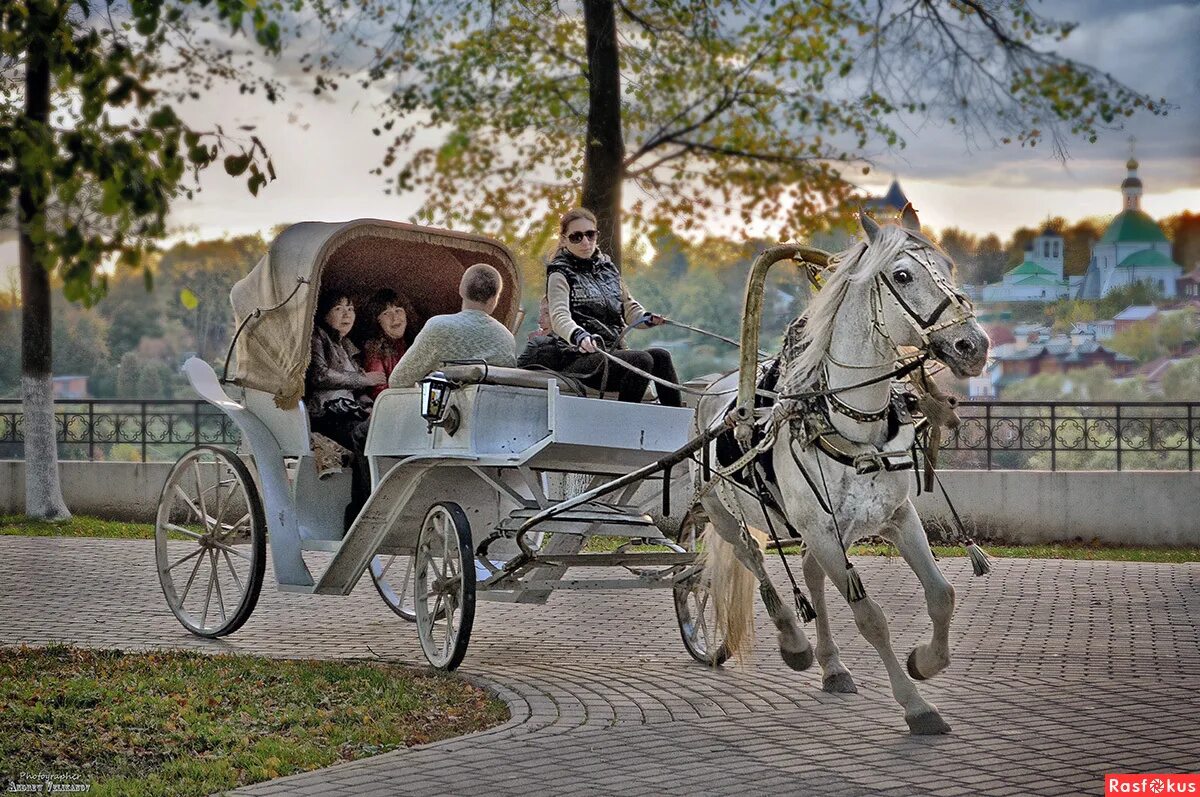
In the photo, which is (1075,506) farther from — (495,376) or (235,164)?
(235,164)

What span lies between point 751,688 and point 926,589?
1340 mm

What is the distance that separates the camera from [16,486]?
798 inches

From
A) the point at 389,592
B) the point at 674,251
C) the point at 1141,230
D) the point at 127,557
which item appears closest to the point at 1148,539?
the point at 1141,230

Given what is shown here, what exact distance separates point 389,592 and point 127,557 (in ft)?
17.1

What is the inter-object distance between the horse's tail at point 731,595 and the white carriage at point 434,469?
1.04 feet

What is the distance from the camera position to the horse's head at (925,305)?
6465mm

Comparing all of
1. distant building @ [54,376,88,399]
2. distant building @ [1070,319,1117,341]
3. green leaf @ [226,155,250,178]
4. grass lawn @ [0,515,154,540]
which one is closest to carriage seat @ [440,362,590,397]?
green leaf @ [226,155,250,178]

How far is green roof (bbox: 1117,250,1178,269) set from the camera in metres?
19.1

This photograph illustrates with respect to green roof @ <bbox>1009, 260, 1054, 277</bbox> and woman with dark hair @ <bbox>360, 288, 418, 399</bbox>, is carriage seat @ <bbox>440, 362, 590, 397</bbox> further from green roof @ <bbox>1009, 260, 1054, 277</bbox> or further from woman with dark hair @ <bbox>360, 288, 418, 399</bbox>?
green roof @ <bbox>1009, 260, 1054, 277</bbox>

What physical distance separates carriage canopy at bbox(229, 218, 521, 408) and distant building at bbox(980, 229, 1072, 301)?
28.5 feet

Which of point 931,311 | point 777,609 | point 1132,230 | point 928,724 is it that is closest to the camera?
point 931,311

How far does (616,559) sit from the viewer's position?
344 inches

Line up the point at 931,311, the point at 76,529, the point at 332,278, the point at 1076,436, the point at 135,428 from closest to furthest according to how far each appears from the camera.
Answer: the point at 931,311 → the point at 332,278 → the point at 1076,436 → the point at 76,529 → the point at 135,428

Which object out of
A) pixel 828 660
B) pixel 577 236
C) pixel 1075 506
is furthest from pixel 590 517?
pixel 1075 506
